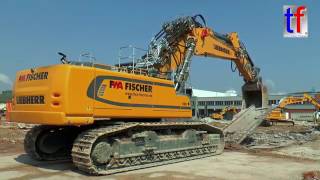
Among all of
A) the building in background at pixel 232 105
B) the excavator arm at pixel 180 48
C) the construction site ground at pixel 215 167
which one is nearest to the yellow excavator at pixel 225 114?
the building in background at pixel 232 105

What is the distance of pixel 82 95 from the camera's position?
36.7ft

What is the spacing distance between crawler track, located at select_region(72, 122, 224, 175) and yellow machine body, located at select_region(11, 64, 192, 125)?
1.24ft

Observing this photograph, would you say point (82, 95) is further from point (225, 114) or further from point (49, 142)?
point (225, 114)

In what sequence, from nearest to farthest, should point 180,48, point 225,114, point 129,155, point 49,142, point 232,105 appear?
1. point 129,155
2. point 49,142
3. point 180,48
4. point 225,114
5. point 232,105

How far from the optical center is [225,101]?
311 feet

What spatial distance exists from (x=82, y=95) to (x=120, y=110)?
1.40 metres

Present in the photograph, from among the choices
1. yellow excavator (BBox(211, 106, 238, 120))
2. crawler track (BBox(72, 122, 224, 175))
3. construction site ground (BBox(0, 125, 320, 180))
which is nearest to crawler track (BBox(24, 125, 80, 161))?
construction site ground (BBox(0, 125, 320, 180))

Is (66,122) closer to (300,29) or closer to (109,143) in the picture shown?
(109,143)

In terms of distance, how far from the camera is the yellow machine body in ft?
35.9

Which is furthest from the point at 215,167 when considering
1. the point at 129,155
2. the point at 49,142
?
the point at 49,142

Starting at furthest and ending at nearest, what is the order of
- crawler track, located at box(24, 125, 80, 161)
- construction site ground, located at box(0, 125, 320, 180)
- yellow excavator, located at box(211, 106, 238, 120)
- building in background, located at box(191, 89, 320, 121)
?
building in background, located at box(191, 89, 320, 121)
yellow excavator, located at box(211, 106, 238, 120)
crawler track, located at box(24, 125, 80, 161)
construction site ground, located at box(0, 125, 320, 180)

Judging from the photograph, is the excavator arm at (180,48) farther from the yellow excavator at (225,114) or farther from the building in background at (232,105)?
the building in background at (232,105)

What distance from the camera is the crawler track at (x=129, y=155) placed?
434 inches

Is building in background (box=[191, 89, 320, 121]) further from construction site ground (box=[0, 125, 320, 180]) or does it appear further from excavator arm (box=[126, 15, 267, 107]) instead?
construction site ground (box=[0, 125, 320, 180])
